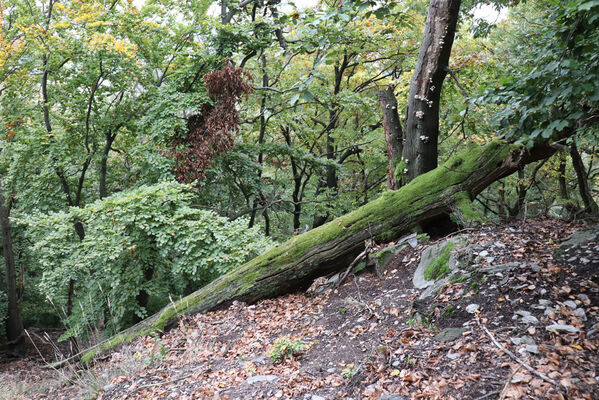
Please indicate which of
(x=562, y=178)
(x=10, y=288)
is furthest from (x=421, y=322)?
(x=10, y=288)

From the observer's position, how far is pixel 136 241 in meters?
6.64

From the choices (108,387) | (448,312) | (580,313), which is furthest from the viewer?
(108,387)

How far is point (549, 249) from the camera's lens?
3701 mm

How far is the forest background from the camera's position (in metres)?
6.15

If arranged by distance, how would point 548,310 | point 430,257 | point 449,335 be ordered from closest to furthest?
1. point 548,310
2. point 449,335
3. point 430,257

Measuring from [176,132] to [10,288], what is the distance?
23.4ft

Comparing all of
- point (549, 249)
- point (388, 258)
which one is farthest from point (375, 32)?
point (549, 249)

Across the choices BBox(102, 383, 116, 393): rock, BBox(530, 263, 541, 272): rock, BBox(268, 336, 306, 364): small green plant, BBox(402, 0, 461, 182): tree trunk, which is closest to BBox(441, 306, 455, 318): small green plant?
BBox(530, 263, 541, 272): rock

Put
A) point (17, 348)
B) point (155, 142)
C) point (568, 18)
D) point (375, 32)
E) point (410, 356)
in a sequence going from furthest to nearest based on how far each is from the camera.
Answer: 1. point (17, 348)
2. point (375, 32)
3. point (155, 142)
4. point (410, 356)
5. point (568, 18)

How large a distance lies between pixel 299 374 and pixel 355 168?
34.7ft

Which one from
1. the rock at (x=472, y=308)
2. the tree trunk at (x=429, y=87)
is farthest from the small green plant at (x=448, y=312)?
the tree trunk at (x=429, y=87)

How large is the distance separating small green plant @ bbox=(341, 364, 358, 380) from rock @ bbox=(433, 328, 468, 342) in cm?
66

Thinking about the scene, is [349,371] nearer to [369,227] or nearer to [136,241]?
[369,227]

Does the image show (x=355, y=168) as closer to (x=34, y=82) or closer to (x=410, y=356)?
(x=34, y=82)
